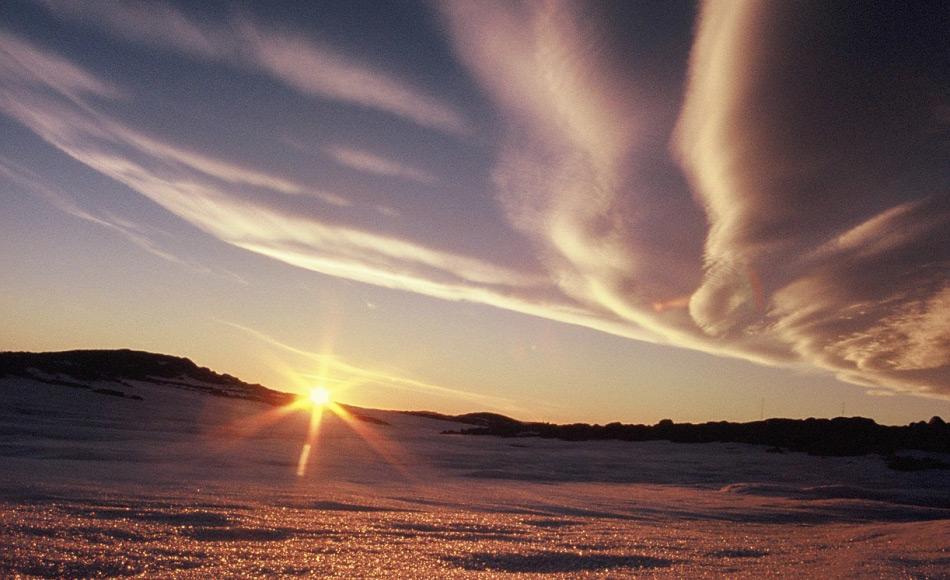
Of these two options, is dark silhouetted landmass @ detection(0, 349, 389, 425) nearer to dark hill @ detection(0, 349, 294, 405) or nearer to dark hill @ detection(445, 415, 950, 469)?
dark hill @ detection(0, 349, 294, 405)

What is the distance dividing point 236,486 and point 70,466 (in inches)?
135

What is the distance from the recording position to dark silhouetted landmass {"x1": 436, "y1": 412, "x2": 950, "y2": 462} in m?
21.3

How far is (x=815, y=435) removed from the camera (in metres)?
25.3

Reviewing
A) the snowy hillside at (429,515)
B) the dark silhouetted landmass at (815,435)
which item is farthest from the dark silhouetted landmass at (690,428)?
the snowy hillside at (429,515)

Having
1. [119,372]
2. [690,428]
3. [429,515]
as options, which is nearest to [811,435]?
[690,428]

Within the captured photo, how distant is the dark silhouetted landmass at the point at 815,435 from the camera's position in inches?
840

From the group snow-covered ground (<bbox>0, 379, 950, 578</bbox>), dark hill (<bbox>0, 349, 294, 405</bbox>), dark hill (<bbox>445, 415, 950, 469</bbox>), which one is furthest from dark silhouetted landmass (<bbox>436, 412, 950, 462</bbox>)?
dark hill (<bbox>0, 349, 294, 405</bbox>)

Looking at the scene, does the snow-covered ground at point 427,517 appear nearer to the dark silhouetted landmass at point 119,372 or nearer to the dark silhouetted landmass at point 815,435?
the dark silhouetted landmass at point 815,435

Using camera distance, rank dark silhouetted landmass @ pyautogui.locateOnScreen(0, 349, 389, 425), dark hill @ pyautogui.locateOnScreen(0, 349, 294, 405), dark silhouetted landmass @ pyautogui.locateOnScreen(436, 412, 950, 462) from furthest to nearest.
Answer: dark hill @ pyautogui.locateOnScreen(0, 349, 294, 405)
dark silhouetted landmass @ pyautogui.locateOnScreen(0, 349, 389, 425)
dark silhouetted landmass @ pyautogui.locateOnScreen(436, 412, 950, 462)

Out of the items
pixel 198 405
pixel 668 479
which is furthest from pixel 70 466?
pixel 198 405

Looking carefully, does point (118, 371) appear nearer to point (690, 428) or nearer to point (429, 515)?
point (690, 428)

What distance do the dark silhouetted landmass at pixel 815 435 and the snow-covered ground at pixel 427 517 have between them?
18.3ft

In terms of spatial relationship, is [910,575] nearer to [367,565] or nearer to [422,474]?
[367,565]

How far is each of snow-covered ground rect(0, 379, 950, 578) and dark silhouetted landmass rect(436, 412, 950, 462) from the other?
5.59 meters
